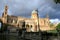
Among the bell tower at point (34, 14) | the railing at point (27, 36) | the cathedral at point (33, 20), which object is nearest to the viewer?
the railing at point (27, 36)

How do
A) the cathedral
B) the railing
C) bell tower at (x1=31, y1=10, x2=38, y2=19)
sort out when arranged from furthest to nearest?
bell tower at (x1=31, y1=10, x2=38, y2=19) < the cathedral < the railing

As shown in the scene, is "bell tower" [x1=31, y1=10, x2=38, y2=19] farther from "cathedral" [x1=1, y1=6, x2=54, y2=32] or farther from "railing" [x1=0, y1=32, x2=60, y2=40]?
"railing" [x1=0, y1=32, x2=60, y2=40]

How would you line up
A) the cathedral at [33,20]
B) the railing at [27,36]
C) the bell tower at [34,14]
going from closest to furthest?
the railing at [27,36]
the cathedral at [33,20]
the bell tower at [34,14]

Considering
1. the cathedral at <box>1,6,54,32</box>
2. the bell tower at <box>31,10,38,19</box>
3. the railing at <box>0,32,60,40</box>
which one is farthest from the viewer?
the bell tower at <box>31,10,38,19</box>

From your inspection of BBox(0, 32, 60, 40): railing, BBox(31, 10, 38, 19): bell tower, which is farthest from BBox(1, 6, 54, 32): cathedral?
BBox(0, 32, 60, 40): railing

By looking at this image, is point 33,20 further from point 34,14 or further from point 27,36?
point 27,36

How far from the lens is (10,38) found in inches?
632

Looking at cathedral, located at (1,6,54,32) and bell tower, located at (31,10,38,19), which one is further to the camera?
bell tower, located at (31,10,38,19)

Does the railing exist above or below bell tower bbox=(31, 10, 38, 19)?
below

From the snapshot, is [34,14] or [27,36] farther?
[34,14]

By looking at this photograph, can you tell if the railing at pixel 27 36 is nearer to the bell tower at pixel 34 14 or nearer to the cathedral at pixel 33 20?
the cathedral at pixel 33 20

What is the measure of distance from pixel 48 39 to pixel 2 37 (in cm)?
515

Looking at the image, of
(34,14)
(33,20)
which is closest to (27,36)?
(33,20)

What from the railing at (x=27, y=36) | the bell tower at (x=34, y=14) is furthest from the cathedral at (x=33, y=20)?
the railing at (x=27, y=36)
